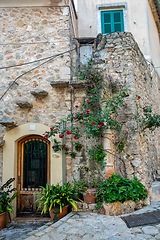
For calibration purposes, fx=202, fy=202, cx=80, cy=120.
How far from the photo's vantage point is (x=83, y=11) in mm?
8367

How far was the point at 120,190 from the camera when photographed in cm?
433

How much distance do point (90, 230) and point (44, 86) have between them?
3.70 m

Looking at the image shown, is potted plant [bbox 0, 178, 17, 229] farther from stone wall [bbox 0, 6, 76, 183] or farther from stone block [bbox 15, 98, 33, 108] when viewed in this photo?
stone block [bbox 15, 98, 33, 108]

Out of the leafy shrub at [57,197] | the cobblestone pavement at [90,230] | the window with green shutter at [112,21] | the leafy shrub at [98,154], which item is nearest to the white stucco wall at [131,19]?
the window with green shutter at [112,21]

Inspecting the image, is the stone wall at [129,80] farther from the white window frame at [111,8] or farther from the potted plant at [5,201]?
the potted plant at [5,201]

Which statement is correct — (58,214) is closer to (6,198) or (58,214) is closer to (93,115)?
(6,198)

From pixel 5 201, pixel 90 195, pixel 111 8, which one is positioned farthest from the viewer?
pixel 111 8

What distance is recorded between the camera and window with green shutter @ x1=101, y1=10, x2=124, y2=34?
8023mm

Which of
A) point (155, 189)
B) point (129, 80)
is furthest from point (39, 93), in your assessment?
point (155, 189)

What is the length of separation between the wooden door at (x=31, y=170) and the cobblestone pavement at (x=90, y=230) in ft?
2.81

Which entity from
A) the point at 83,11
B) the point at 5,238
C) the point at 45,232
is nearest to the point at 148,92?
the point at 83,11

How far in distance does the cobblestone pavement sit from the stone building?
1039mm

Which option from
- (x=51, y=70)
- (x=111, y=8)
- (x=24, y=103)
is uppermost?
(x=111, y=8)

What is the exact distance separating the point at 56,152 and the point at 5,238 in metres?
2.10
